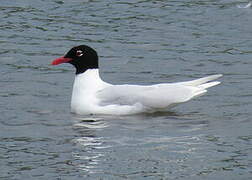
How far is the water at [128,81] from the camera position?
445 inches

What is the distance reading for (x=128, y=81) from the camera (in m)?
16.4

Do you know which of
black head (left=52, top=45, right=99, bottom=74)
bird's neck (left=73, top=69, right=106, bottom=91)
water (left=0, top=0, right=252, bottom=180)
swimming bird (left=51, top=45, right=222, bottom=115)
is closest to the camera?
water (left=0, top=0, right=252, bottom=180)

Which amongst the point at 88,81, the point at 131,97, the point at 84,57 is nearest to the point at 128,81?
the point at 84,57

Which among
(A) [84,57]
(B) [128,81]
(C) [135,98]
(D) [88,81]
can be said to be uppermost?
(A) [84,57]

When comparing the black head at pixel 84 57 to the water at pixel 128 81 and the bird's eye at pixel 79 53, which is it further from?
the water at pixel 128 81

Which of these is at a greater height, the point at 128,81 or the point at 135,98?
the point at 135,98

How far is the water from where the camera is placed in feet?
37.1

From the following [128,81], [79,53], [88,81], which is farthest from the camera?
[128,81]

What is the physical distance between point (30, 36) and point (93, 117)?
572 centimetres

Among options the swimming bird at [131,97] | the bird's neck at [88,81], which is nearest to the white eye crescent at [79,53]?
the bird's neck at [88,81]

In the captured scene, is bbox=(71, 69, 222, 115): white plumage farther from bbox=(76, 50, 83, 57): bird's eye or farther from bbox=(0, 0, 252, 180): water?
bbox=(76, 50, 83, 57): bird's eye

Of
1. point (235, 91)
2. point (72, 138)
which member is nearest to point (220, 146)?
point (72, 138)

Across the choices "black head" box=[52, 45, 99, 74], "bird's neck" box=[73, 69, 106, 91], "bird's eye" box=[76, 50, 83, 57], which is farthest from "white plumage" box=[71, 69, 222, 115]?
"bird's eye" box=[76, 50, 83, 57]

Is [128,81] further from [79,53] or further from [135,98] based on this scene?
[135,98]
